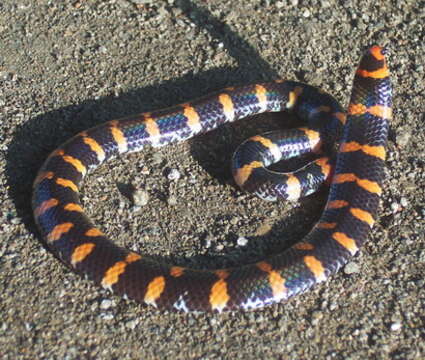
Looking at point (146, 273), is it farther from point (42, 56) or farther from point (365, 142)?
point (42, 56)

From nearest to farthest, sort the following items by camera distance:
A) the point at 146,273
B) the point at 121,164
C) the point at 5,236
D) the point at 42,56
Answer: the point at 146,273 < the point at 5,236 < the point at 121,164 < the point at 42,56

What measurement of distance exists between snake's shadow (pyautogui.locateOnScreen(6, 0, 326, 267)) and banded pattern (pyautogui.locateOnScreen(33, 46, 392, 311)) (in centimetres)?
26

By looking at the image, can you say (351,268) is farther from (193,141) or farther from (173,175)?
(193,141)

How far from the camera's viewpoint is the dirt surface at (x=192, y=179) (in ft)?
21.1

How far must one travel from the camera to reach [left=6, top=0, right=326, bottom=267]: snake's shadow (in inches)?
298

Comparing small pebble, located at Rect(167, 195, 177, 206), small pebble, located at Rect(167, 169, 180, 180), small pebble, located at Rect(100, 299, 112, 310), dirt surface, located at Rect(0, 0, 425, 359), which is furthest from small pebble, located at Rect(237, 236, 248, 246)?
small pebble, located at Rect(100, 299, 112, 310)

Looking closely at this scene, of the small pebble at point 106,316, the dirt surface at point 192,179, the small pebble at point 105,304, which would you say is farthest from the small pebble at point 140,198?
the small pebble at point 106,316

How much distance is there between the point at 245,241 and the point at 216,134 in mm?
1875

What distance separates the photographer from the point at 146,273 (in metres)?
6.62

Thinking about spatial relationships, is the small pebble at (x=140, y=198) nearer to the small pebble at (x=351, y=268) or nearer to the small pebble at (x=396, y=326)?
the small pebble at (x=351, y=268)

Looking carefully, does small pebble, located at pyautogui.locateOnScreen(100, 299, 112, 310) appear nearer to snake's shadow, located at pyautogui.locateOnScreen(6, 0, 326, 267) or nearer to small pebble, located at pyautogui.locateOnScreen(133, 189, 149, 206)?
snake's shadow, located at pyautogui.locateOnScreen(6, 0, 326, 267)

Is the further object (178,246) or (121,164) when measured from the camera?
(121,164)

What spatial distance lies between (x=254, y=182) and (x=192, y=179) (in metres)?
0.76

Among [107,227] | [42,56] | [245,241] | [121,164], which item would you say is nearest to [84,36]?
[42,56]
